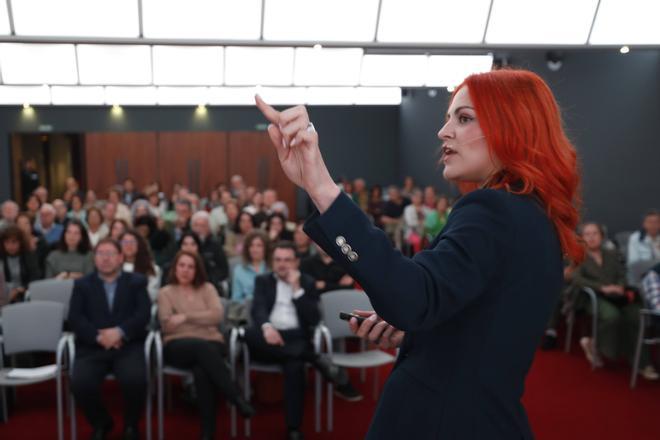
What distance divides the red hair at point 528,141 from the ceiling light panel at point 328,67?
1071cm

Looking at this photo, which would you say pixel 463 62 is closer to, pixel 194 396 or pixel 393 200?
pixel 393 200

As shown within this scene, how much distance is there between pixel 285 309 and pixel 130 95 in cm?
1194

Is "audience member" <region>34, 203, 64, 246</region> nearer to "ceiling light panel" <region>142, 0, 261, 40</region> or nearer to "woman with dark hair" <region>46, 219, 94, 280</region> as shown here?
"woman with dark hair" <region>46, 219, 94, 280</region>

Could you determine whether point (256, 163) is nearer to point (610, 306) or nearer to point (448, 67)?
point (448, 67)

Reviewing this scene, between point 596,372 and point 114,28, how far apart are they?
5.34 meters

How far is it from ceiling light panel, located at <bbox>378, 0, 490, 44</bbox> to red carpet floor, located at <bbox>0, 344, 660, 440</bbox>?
3.14 m

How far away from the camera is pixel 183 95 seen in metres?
15.8

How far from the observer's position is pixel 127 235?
575cm

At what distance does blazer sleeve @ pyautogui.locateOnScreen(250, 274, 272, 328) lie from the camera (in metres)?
4.72

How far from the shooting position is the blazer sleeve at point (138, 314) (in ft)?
14.9

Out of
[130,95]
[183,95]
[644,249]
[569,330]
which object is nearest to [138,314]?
[569,330]

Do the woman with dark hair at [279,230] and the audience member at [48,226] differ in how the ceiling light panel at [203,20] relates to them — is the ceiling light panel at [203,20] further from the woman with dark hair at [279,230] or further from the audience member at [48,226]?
the audience member at [48,226]

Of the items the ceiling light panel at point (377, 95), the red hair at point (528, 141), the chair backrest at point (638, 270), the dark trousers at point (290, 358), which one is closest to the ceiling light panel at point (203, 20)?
the dark trousers at point (290, 358)

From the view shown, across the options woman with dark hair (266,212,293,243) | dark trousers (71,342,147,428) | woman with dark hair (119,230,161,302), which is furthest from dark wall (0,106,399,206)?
dark trousers (71,342,147,428)
